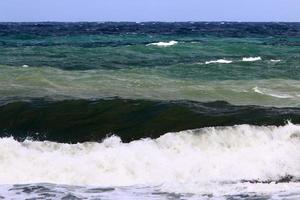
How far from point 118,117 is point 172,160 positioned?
3.46 metres

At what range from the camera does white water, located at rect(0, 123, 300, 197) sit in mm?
10711

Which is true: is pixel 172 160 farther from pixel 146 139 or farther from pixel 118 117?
pixel 118 117

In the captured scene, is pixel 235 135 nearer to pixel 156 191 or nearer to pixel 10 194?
pixel 156 191

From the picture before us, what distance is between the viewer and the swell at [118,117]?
44.9ft

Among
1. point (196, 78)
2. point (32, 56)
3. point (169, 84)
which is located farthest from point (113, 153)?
point (32, 56)

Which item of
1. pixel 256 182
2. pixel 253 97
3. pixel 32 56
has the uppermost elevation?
pixel 32 56

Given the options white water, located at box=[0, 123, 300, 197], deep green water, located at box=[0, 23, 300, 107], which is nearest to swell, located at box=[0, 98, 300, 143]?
white water, located at box=[0, 123, 300, 197]

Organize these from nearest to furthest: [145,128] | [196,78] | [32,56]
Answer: [145,128]
[196,78]
[32,56]

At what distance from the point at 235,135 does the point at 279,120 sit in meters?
1.65

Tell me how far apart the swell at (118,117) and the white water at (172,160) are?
73 cm

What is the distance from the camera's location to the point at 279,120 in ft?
45.9

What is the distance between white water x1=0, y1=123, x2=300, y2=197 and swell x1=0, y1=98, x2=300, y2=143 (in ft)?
2.39

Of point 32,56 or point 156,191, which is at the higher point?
point 32,56

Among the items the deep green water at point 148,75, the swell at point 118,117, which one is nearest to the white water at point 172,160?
the swell at point 118,117
